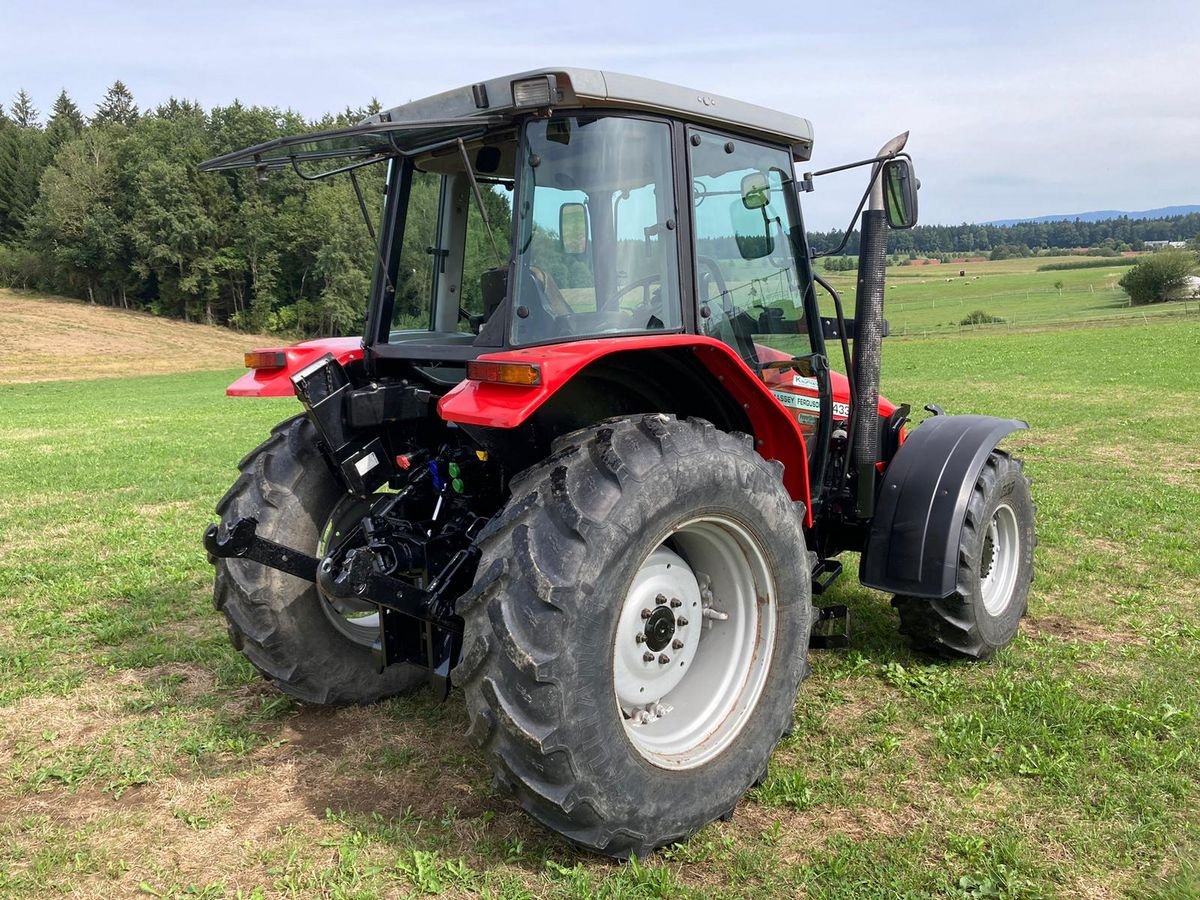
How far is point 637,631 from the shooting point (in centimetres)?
318

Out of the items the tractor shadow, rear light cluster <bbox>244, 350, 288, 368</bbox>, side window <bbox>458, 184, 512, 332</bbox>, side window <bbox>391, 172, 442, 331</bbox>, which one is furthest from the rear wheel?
rear light cluster <bbox>244, 350, 288, 368</bbox>

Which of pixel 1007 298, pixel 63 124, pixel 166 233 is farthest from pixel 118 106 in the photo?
pixel 1007 298

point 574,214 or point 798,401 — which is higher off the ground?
point 574,214

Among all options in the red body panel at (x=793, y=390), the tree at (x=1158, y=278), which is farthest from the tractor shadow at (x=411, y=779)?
the tree at (x=1158, y=278)

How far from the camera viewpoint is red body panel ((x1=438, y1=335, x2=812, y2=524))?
8.83 ft

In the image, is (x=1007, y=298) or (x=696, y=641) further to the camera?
(x=1007, y=298)

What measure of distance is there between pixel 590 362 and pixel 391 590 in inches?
41.0

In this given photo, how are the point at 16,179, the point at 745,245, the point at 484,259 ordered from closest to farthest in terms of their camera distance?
the point at 484,259
the point at 745,245
the point at 16,179

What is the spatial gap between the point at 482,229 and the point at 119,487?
8.22 metres

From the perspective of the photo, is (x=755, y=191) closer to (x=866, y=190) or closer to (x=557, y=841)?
(x=866, y=190)

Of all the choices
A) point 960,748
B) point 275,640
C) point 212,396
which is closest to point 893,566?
point 960,748

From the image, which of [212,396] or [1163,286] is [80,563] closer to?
[212,396]

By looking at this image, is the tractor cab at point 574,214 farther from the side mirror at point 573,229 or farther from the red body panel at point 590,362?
the red body panel at point 590,362

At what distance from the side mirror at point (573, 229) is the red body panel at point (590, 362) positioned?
34 centimetres
